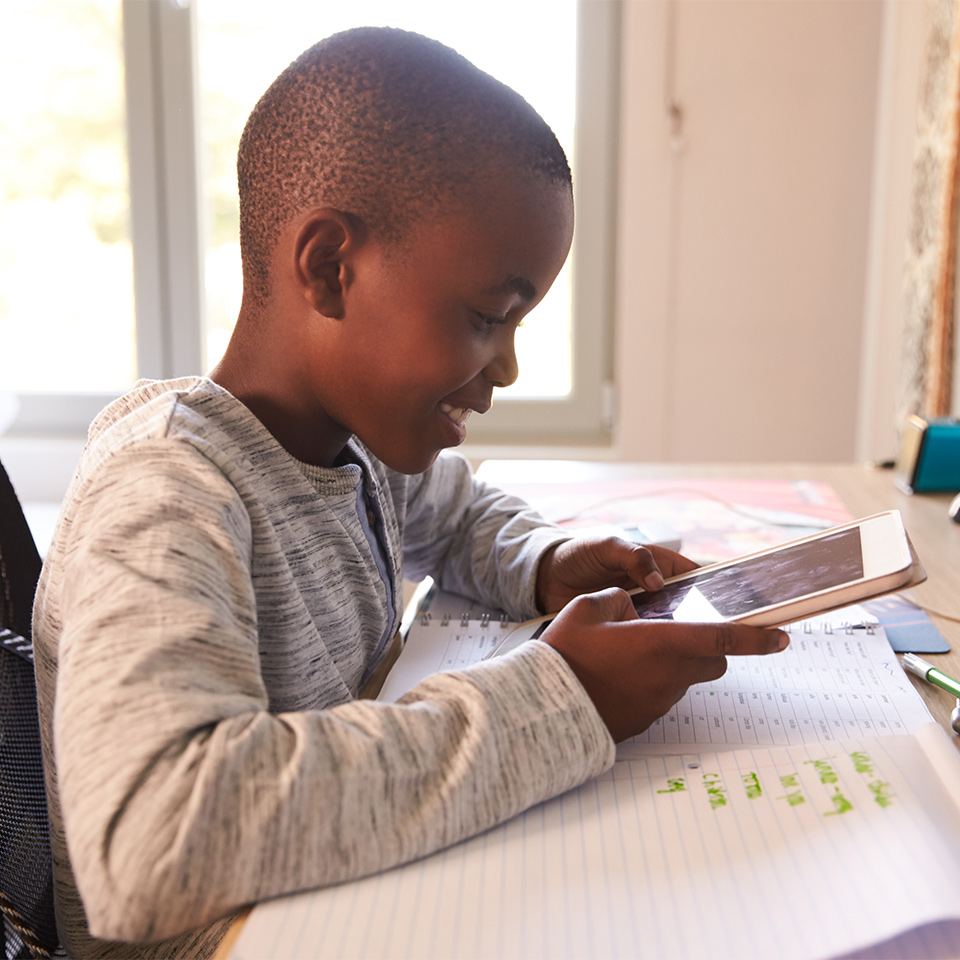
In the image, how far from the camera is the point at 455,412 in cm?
64

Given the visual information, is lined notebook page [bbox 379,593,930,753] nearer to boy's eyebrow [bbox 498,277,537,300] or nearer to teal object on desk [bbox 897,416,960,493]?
boy's eyebrow [bbox 498,277,537,300]

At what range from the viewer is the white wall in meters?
1.77

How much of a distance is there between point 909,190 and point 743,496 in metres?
0.93

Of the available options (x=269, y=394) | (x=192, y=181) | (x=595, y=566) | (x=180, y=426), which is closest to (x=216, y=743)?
(x=180, y=426)

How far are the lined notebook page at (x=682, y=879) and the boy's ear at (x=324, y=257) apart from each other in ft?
1.11

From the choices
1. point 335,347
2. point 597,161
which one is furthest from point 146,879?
point 597,161

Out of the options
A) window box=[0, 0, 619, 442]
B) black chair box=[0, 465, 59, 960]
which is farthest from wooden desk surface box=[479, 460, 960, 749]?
window box=[0, 0, 619, 442]

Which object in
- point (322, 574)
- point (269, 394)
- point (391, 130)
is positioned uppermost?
point (391, 130)

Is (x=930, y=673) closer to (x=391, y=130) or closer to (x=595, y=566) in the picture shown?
(x=595, y=566)

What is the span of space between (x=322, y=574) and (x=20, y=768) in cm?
22

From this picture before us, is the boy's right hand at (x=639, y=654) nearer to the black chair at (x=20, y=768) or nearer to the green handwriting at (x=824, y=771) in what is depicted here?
the green handwriting at (x=824, y=771)

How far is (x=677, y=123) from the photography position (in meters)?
1.81

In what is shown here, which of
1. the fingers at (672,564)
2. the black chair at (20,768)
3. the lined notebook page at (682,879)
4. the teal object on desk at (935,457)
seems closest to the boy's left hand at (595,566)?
the fingers at (672,564)

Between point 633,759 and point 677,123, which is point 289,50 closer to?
point 677,123
